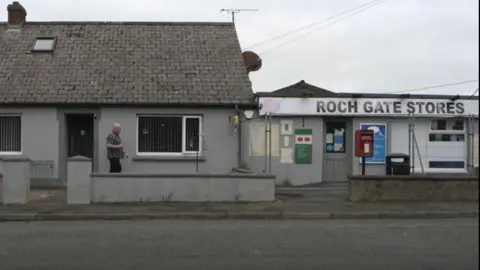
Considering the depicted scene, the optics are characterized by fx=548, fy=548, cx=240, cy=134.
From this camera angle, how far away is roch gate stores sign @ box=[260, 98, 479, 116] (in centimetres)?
1719

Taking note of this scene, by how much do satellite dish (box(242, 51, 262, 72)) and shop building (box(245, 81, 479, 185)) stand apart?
450cm

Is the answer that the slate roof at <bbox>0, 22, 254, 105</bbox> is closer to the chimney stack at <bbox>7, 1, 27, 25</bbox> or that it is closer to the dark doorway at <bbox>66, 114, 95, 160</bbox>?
the chimney stack at <bbox>7, 1, 27, 25</bbox>

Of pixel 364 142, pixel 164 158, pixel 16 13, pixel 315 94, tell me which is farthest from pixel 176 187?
pixel 16 13

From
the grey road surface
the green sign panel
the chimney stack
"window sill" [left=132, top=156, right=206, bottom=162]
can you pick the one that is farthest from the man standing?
the chimney stack

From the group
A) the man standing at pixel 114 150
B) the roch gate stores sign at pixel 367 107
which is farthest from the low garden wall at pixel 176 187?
the roch gate stores sign at pixel 367 107

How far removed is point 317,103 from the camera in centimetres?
1727

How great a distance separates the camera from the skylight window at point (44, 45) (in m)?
18.4

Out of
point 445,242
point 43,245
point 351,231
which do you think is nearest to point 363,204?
point 351,231

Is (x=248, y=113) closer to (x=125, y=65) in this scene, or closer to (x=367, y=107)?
(x=367, y=107)

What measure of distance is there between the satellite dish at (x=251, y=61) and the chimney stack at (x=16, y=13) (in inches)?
326

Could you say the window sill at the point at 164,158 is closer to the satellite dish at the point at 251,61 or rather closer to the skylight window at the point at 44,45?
the skylight window at the point at 44,45

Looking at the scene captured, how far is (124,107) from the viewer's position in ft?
54.7

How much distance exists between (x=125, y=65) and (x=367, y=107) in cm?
794

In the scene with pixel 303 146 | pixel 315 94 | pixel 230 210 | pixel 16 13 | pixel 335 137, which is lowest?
pixel 230 210
